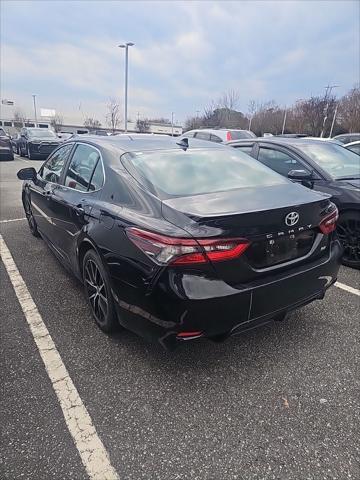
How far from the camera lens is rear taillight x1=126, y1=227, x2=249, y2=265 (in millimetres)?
2010

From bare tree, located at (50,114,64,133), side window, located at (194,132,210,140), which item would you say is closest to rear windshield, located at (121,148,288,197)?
side window, located at (194,132,210,140)

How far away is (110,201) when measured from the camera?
2.65 m

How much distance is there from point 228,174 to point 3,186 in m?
9.37

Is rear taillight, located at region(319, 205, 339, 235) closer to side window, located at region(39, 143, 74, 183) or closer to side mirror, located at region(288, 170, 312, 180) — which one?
side mirror, located at region(288, 170, 312, 180)

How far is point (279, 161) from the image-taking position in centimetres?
507

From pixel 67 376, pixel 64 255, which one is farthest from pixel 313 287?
pixel 64 255

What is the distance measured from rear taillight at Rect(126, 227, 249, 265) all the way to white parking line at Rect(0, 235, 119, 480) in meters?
1.05

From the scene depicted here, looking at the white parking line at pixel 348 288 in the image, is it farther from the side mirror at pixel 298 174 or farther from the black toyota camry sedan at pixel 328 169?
the side mirror at pixel 298 174

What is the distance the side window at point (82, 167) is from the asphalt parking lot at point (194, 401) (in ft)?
3.95

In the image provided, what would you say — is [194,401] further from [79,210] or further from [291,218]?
[79,210]

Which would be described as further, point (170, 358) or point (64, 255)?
point (64, 255)

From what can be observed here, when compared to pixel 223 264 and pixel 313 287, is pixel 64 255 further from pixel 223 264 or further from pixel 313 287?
pixel 313 287

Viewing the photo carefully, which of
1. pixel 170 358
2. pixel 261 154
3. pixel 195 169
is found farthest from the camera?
pixel 261 154

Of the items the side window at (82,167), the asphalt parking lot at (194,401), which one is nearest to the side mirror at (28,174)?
the side window at (82,167)
